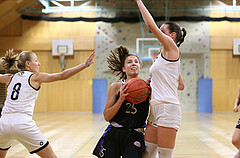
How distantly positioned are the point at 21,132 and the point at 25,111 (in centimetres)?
22

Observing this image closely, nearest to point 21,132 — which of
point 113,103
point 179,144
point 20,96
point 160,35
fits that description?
point 20,96

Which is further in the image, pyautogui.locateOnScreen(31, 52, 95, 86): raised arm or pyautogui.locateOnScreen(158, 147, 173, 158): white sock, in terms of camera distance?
pyautogui.locateOnScreen(31, 52, 95, 86): raised arm

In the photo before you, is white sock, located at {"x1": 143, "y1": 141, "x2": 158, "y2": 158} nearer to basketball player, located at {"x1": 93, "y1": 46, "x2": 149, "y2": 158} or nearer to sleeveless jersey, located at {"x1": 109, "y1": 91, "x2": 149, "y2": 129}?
basketball player, located at {"x1": 93, "y1": 46, "x2": 149, "y2": 158}

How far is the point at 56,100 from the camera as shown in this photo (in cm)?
1254

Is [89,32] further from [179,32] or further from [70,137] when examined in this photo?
[179,32]

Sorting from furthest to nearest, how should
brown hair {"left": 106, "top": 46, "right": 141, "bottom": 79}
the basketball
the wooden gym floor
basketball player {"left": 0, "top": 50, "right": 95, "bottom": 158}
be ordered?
the wooden gym floor → brown hair {"left": 106, "top": 46, "right": 141, "bottom": 79} → basketball player {"left": 0, "top": 50, "right": 95, "bottom": 158} → the basketball

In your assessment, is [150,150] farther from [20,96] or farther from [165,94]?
[20,96]

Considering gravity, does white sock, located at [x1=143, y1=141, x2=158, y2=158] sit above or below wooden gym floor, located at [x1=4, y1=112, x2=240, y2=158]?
above

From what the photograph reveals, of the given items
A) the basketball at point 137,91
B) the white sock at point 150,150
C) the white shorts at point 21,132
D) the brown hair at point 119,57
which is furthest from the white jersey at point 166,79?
the white shorts at point 21,132

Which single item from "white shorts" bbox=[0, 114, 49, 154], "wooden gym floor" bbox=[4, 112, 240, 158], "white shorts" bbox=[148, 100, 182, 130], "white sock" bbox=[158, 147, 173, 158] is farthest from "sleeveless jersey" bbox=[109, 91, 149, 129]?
"wooden gym floor" bbox=[4, 112, 240, 158]

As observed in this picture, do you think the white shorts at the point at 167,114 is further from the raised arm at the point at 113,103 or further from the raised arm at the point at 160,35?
the raised arm at the point at 160,35

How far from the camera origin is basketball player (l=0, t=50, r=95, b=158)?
247 cm

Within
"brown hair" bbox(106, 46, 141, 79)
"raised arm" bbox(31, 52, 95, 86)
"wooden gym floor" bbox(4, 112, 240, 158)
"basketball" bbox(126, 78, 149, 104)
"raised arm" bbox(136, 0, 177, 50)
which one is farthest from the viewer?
"wooden gym floor" bbox(4, 112, 240, 158)

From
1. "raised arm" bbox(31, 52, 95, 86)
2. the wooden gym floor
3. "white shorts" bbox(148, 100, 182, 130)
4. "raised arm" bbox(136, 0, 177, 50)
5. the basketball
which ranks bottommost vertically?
the wooden gym floor
